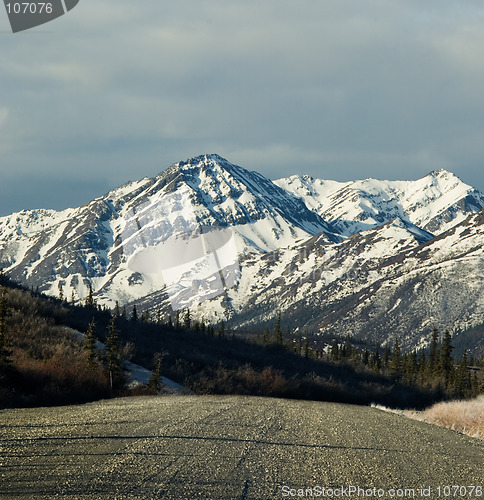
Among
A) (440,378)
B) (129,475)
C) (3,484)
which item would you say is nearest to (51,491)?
(3,484)

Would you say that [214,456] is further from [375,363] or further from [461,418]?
[375,363]

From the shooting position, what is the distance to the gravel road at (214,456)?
1040 cm

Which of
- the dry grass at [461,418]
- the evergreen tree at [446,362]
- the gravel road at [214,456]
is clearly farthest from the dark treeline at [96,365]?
the evergreen tree at [446,362]

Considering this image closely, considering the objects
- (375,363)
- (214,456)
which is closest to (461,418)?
(214,456)

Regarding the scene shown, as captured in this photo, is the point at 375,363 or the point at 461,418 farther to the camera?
the point at 375,363

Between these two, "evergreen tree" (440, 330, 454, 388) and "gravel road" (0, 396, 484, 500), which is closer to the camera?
"gravel road" (0, 396, 484, 500)

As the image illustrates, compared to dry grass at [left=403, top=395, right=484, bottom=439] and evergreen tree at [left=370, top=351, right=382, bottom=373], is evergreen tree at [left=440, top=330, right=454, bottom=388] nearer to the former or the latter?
evergreen tree at [left=370, top=351, right=382, bottom=373]

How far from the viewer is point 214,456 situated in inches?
502

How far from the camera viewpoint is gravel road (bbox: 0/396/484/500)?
34.1ft

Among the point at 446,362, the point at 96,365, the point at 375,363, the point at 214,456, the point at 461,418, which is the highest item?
the point at 96,365

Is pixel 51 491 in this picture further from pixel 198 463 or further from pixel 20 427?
pixel 20 427

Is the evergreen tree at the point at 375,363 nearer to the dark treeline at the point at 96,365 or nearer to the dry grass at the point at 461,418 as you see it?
the dark treeline at the point at 96,365

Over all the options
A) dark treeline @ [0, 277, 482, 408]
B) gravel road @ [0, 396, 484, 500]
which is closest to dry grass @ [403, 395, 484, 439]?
gravel road @ [0, 396, 484, 500]

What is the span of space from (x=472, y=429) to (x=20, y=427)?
1601cm
